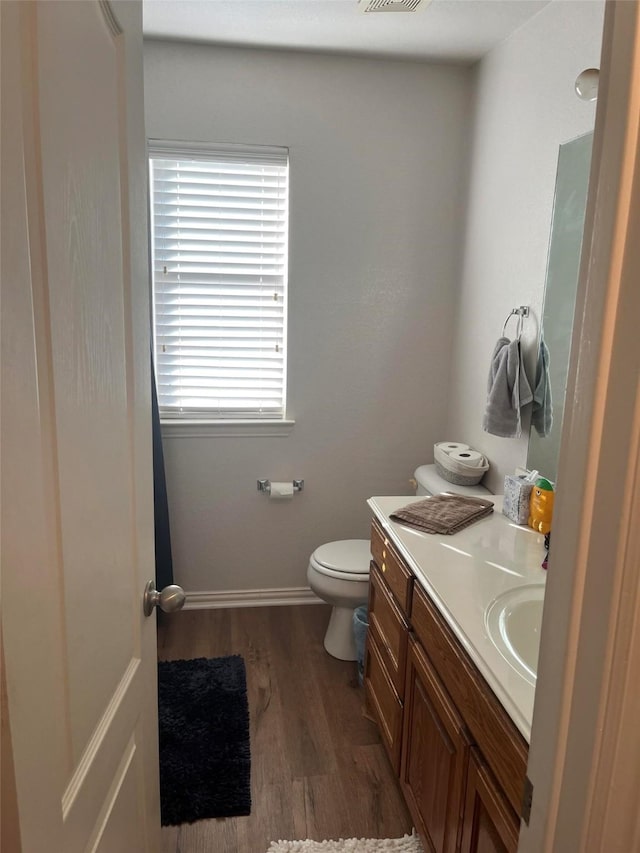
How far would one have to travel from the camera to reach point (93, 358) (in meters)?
0.86

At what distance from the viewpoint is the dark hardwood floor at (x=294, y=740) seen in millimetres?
1924

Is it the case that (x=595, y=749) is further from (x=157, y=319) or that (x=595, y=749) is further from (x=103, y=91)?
(x=157, y=319)

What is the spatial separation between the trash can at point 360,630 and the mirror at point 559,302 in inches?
37.3

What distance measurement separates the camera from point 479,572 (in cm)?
175

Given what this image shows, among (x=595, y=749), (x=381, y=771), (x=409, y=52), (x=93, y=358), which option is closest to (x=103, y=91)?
(x=93, y=358)

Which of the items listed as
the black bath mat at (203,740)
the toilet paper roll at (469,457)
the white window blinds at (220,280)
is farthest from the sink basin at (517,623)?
the white window blinds at (220,280)

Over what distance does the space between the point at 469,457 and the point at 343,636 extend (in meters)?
0.96

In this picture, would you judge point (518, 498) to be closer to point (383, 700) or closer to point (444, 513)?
point (444, 513)

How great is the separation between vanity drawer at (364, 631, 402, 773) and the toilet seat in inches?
12.9

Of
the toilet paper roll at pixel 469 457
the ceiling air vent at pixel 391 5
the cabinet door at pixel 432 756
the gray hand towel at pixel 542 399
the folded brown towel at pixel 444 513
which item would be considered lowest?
the cabinet door at pixel 432 756

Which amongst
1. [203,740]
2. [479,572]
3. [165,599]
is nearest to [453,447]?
[479,572]

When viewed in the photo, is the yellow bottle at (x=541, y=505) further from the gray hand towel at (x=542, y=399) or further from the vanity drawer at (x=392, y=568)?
the vanity drawer at (x=392, y=568)

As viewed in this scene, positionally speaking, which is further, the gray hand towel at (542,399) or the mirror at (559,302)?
the gray hand towel at (542,399)

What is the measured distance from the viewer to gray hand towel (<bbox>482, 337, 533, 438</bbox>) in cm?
228
